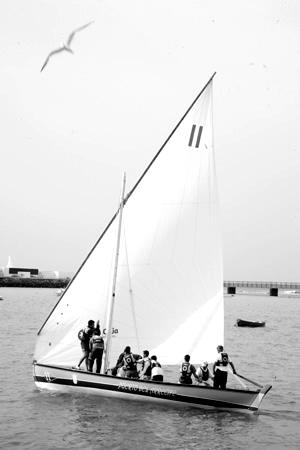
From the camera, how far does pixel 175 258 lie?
82.3ft

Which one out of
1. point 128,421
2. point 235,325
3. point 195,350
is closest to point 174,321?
point 195,350

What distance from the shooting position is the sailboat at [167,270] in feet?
80.9

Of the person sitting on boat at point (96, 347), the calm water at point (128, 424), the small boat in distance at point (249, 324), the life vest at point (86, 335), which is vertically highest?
the life vest at point (86, 335)

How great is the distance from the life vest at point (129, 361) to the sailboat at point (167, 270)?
0.75 m

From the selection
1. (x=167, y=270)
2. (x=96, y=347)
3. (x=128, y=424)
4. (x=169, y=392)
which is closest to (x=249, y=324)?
(x=167, y=270)

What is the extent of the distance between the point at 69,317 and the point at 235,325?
55599 mm

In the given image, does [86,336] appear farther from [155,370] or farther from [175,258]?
[175,258]

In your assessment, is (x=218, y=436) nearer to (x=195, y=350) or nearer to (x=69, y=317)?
(x=195, y=350)

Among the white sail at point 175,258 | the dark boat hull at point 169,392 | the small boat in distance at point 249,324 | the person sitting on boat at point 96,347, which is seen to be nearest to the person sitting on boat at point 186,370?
the dark boat hull at point 169,392

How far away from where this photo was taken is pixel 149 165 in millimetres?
24859

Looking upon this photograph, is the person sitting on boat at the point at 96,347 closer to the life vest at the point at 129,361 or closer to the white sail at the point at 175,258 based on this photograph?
the white sail at the point at 175,258

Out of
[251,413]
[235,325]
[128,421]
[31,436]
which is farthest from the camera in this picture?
[235,325]

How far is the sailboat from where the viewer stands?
2466 cm

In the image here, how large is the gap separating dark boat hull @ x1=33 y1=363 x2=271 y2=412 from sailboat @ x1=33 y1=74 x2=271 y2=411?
0.06 metres
